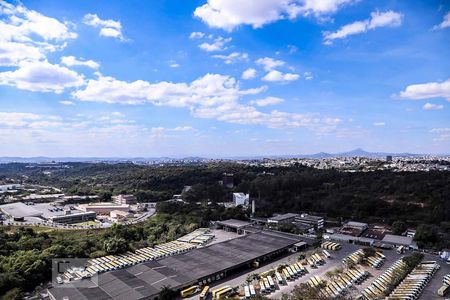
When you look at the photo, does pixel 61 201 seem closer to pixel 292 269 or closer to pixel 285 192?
pixel 285 192

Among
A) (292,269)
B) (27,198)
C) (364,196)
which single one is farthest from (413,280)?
(27,198)

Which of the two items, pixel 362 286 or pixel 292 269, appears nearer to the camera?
pixel 362 286

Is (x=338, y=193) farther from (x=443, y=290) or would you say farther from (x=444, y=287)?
(x=443, y=290)

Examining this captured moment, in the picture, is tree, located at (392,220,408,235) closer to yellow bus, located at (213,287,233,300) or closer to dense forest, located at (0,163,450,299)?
dense forest, located at (0,163,450,299)

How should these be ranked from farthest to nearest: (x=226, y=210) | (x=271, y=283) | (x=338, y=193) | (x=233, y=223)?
1. (x=338, y=193)
2. (x=226, y=210)
3. (x=233, y=223)
4. (x=271, y=283)

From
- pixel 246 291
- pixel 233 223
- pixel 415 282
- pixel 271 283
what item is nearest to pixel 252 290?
pixel 246 291

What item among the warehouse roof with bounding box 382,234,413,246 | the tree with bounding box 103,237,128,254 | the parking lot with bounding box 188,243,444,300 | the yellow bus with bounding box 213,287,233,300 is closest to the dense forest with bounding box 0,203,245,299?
the tree with bounding box 103,237,128,254

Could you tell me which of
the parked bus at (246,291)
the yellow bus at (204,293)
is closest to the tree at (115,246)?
the yellow bus at (204,293)
